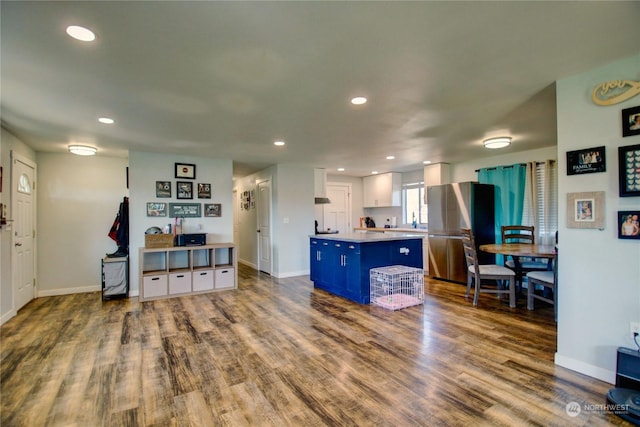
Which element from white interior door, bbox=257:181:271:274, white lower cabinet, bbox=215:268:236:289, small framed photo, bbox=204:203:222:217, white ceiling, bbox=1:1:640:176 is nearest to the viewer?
white ceiling, bbox=1:1:640:176

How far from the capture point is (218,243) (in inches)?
215

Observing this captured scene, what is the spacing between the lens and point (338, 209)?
26.6ft

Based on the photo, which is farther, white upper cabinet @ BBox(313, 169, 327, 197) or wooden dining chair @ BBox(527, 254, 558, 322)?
white upper cabinet @ BBox(313, 169, 327, 197)

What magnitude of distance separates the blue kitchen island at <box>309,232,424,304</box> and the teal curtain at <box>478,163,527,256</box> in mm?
1813

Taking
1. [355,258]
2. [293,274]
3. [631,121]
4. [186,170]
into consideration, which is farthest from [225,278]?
[631,121]

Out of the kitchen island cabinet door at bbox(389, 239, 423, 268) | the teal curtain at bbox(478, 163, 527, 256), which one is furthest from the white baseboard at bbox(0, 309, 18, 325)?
the teal curtain at bbox(478, 163, 527, 256)

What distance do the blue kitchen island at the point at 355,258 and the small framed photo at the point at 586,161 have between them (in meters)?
2.39

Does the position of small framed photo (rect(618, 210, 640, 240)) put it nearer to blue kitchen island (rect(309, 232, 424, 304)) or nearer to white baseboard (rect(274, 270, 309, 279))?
blue kitchen island (rect(309, 232, 424, 304))

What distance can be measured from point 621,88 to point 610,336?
1.79 meters

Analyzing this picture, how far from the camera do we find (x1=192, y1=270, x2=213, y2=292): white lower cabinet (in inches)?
197

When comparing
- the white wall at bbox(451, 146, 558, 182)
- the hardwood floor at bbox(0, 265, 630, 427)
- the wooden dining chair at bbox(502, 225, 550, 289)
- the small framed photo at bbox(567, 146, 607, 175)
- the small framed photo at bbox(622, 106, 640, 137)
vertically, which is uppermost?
the white wall at bbox(451, 146, 558, 182)

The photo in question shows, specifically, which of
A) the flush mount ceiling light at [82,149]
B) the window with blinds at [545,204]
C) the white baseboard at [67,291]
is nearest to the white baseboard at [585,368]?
the window with blinds at [545,204]

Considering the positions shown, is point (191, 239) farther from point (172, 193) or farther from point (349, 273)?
point (349, 273)

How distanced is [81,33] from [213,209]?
13.0ft
